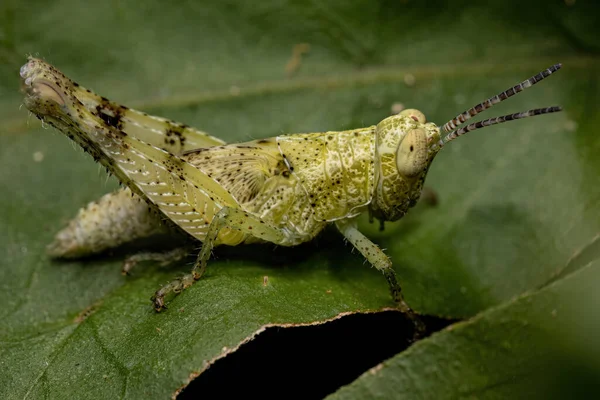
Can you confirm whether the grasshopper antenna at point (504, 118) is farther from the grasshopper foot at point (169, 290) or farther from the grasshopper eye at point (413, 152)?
the grasshopper foot at point (169, 290)

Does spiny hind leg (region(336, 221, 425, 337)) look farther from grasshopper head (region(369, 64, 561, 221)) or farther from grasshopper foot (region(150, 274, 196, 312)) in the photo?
grasshopper foot (region(150, 274, 196, 312))

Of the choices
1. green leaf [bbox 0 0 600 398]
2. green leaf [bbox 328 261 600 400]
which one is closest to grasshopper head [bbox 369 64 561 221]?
green leaf [bbox 0 0 600 398]

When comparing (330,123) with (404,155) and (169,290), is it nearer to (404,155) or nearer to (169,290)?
(404,155)

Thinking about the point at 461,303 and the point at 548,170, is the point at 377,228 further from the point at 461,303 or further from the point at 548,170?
the point at 548,170

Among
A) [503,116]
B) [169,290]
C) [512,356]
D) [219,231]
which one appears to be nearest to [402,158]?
[503,116]

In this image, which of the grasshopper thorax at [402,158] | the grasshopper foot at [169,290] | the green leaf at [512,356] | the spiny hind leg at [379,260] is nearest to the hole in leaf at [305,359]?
the spiny hind leg at [379,260]

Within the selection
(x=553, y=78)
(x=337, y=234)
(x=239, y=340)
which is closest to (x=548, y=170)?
(x=553, y=78)
